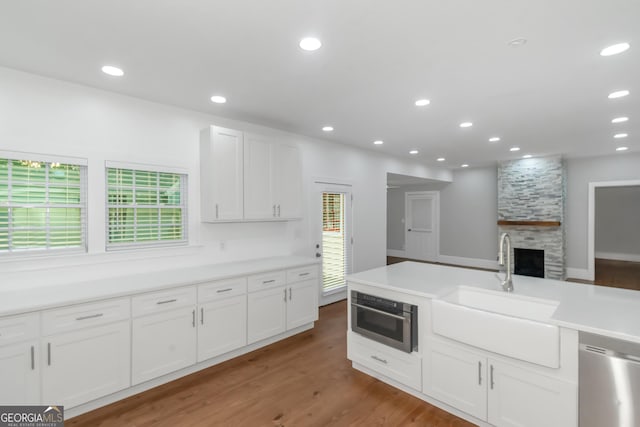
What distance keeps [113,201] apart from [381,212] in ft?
14.5

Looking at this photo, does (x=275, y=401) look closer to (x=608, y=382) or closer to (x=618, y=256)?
(x=608, y=382)

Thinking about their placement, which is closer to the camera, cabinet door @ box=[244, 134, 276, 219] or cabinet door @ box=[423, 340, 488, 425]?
cabinet door @ box=[423, 340, 488, 425]

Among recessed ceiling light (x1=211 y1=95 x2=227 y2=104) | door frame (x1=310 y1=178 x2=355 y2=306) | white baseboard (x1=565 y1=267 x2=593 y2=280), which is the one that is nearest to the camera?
recessed ceiling light (x1=211 y1=95 x2=227 y2=104)

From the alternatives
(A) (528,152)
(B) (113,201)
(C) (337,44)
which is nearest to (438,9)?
(C) (337,44)

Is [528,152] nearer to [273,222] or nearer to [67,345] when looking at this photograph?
[273,222]

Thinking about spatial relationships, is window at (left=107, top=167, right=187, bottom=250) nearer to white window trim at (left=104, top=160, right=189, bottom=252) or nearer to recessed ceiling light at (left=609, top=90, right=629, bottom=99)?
white window trim at (left=104, top=160, right=189, bottom=252)

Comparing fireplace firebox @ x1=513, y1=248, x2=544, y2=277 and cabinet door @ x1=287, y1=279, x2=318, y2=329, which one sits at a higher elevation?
fireplace firebox @ x1=513, y1=248, x2=544, y2=277

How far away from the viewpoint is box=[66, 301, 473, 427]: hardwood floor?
2.38 metres

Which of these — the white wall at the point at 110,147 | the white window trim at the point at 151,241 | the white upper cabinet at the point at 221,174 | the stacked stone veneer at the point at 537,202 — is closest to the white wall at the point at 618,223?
the stacked stone veneer at the point at 537,202

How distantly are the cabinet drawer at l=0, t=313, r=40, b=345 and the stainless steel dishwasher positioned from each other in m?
3.49

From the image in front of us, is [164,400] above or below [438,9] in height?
below

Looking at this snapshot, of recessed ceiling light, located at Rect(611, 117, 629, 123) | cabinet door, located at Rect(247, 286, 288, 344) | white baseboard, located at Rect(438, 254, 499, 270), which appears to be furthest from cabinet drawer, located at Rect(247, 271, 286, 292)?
white baseboard, located at Rect(438, 254, 499, 270)

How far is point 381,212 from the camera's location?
20.2 ft

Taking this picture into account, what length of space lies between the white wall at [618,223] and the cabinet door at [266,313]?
401 inches
